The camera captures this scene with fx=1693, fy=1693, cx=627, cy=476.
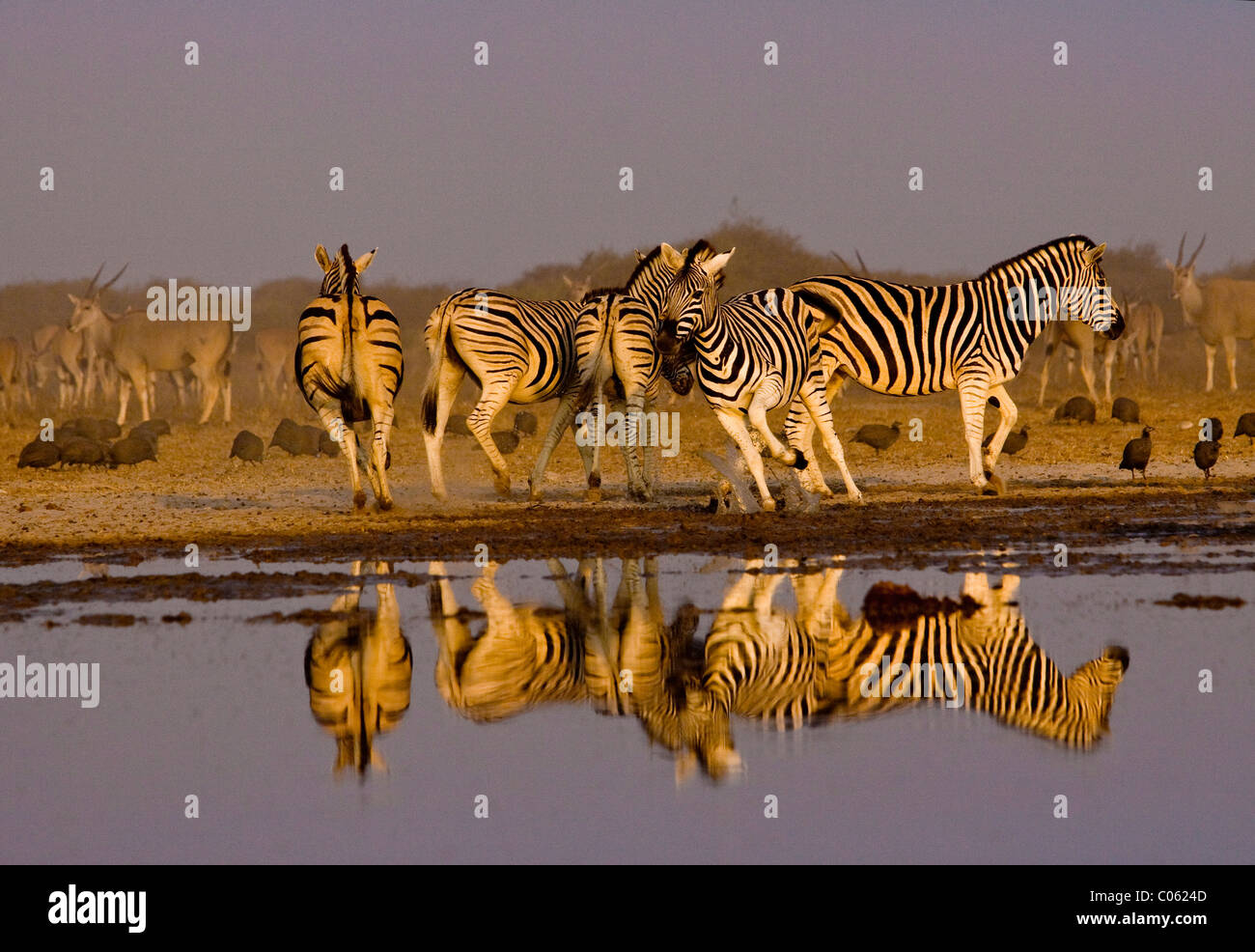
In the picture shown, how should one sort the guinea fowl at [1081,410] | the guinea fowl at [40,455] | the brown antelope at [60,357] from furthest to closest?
the brown antelope at [60,357] < the guinea fowl at [1081,410] < the guinea fowl at [40,455]

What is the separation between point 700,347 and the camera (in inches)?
553

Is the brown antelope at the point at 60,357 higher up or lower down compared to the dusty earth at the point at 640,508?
higher up

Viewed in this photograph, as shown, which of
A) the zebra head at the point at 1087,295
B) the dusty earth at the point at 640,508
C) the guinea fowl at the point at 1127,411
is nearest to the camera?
the dusty earth at the point at 640,508

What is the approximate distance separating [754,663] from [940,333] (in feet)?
30.8

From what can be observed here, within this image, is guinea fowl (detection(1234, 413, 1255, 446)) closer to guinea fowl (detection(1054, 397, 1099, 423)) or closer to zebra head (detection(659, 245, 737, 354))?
guinea fowl (detection(1054, 397, 1099, 423))

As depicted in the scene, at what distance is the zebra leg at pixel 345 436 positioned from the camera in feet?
48.8

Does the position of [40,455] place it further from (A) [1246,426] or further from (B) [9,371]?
(B) [9,371]

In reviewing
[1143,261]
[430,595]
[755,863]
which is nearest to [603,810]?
[755,863]

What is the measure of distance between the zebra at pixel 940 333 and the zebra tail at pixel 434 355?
3385 millimetres

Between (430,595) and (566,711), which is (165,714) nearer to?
(566,711)

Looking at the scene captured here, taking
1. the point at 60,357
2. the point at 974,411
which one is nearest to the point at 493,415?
the point at 974,411

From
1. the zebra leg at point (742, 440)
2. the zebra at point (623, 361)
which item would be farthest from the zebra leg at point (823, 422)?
the zebra at point (623, 361)

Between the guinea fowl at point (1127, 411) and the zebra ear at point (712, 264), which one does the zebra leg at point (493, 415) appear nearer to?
the zebra ear at point (712, 264)
